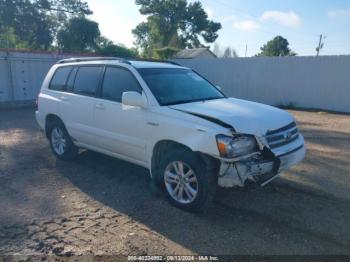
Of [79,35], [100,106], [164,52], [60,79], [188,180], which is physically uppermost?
[79,35]

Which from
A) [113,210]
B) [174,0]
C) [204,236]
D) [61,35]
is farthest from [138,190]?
[174,0]

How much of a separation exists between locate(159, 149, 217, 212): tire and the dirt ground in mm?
144

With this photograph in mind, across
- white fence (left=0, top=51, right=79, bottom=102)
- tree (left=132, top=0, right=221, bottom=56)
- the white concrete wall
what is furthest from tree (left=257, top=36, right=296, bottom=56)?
white fence (left=0, top=51, right=79, bottom=102)

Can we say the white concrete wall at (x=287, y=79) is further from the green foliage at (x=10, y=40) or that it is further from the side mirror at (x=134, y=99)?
the green foliage at (x=10, y=40)

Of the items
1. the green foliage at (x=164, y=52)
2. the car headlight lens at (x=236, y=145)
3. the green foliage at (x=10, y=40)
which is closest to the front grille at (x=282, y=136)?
the car headlight lens at (x=236, y=145)

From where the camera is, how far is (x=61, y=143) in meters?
6.51

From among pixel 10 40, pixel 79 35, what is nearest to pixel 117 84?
pixel 79 35

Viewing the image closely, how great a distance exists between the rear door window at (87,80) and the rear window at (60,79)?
1.26 feet

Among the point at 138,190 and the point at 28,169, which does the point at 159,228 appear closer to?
the point at 138,190

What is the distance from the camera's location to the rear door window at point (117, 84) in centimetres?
503

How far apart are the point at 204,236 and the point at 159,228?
54 cm

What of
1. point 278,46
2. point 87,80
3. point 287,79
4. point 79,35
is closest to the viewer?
point 87,80

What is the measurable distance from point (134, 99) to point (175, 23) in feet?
142

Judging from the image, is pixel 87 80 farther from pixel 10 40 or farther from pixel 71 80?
pixel 10 40
